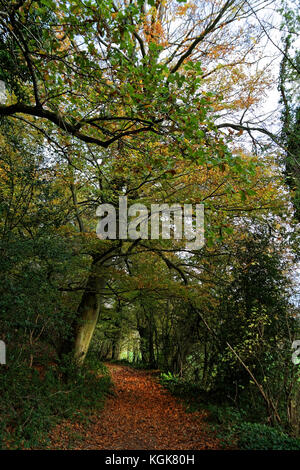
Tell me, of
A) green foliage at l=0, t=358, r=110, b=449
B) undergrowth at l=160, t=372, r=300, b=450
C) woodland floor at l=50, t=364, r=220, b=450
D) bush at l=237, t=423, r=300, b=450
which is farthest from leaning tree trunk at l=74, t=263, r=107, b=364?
bush at l=237, t=423, r=300, b=450

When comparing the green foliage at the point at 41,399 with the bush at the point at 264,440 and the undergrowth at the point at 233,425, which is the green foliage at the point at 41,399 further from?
the bush at the point at 264,440

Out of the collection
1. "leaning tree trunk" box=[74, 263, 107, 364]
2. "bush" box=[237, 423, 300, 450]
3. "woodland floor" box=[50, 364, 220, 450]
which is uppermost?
"leaning tree trunk" box=[74, 263, 107, 364]

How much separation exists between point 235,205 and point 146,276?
2874 millimetres

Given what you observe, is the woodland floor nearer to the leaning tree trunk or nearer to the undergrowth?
the undergrowth

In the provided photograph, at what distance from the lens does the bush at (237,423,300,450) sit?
14.3 feet

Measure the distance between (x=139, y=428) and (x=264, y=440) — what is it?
8.63ft

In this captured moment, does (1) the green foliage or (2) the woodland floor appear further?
(2) the woodland floor

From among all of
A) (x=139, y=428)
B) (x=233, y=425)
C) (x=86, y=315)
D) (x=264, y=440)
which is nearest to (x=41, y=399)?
(x=139, y=428)

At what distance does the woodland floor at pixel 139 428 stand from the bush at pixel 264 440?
0.53 m

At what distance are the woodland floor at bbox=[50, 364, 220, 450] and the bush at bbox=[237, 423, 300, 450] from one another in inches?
20.7

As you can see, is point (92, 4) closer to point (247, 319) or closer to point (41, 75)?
point (41, 75)

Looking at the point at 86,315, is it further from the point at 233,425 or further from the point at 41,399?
the point at 233,425

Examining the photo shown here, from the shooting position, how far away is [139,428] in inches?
236
